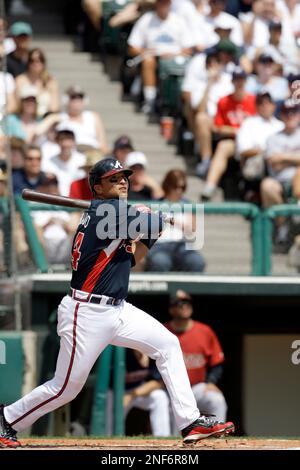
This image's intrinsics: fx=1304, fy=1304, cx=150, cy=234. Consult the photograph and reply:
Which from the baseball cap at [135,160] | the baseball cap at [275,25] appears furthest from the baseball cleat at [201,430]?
the baseball cap at [275,25]

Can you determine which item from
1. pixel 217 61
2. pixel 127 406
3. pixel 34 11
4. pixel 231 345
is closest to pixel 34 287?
pixel 127 406

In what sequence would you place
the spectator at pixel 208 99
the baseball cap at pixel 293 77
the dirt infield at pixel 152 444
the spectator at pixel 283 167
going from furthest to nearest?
the baseball cap at pixel 293 77 → the spectator at pixel 208 99 → the spectator at pixel 283 167 → the dirt infield at pixel 152 444

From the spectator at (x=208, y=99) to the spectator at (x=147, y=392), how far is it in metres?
2.18

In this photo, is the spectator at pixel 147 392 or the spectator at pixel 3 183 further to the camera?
the spectator at pixel 147 392

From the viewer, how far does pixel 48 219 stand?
34.5 ft

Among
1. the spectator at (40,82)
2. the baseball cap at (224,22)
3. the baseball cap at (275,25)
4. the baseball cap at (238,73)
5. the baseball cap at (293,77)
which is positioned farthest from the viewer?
the baseball cap at (224,22)

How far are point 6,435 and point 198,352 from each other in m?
3.80

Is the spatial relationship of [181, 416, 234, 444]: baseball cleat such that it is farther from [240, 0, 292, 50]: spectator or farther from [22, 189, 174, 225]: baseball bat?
[240, 0, 292, 50]: spectator

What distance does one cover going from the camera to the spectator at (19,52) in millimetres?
12766

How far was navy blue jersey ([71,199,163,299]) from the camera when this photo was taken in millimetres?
6762

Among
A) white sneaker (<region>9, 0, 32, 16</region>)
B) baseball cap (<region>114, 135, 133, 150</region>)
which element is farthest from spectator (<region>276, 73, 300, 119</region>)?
white sneaker (<region>9, 0, 32, 16</region>)

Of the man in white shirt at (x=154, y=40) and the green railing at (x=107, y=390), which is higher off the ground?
the man in white shirt at (x=154, y=40)

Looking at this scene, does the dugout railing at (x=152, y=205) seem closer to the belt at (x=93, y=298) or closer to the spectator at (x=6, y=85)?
the spectator at (x=6, y=85)

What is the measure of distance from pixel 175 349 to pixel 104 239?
71 centimetres
